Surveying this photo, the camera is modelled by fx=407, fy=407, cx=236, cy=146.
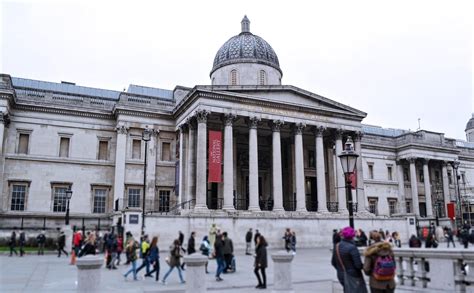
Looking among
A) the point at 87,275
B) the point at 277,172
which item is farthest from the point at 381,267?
the point at 277,172

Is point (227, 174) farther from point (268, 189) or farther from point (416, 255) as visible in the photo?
point (416, 255)

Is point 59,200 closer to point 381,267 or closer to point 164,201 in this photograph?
point 164,201

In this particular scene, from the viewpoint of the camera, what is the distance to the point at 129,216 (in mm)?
23922

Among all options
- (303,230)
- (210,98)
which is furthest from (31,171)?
(303,230)

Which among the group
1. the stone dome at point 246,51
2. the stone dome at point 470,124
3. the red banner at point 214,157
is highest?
the stone dome at point 470,124

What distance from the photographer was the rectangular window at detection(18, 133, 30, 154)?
1261 inches

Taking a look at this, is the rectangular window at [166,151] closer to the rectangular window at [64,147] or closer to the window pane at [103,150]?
the window pane at [103,150]

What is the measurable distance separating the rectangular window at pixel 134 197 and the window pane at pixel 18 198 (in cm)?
787

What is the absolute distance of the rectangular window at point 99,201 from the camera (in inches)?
1300

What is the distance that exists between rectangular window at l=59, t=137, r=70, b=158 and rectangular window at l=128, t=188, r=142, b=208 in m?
5.98

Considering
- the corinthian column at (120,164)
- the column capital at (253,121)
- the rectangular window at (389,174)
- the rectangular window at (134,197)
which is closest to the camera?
the column capital at (253,121)

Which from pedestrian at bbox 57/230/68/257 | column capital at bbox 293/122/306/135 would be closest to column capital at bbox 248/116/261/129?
column capital at bbox 293/122/306/135

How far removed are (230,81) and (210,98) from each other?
25.2 ft

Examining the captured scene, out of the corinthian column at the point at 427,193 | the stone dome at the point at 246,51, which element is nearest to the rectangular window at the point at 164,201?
the stone dome at the point at 246,51
